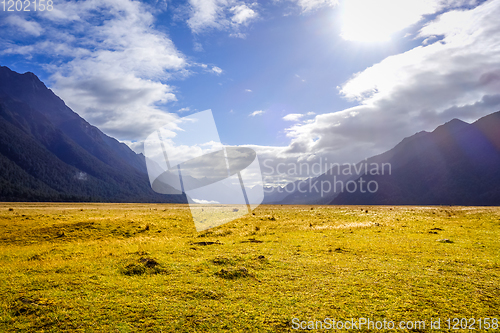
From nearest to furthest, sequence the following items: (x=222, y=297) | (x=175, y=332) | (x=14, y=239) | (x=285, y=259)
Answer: (x=175, y=332)
(x=222, y=297)
(x=285, y=259)
(x=14, y=239)

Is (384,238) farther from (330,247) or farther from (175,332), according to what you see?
(175,332)

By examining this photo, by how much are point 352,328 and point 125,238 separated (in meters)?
22.2

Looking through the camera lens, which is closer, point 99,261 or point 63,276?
point 63,276

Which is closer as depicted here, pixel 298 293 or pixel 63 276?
pixel 298 293

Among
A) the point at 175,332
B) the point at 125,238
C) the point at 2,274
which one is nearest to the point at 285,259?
the point at 175,332

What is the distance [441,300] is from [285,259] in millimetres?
8058

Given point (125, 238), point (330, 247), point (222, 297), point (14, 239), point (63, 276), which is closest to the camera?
point (222, 297)

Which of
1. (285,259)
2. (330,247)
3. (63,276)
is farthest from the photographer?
(330,247)

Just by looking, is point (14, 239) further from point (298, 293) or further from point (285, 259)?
point (298, 293)

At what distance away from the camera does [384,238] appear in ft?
74.7

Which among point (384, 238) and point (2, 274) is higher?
point (2, 274)

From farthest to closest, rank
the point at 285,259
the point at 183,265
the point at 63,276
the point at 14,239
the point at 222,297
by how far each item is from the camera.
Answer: the point at 14,239, the point at 285,259, the point at 183,265, the point at 63,276, the point at 222,297

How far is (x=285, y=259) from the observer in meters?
15.8

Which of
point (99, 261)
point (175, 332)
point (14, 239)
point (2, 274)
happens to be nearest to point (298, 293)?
point (175, 332)
